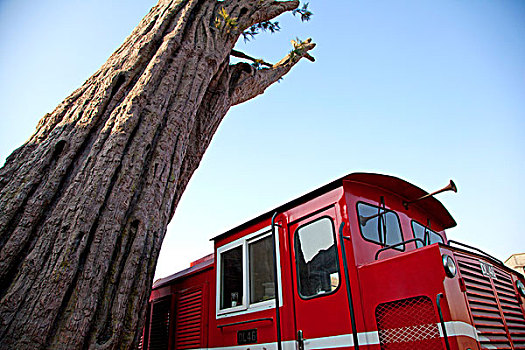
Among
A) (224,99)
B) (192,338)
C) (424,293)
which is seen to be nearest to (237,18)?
(224,99)

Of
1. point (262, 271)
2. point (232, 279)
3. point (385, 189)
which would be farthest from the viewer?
point (232, 279)

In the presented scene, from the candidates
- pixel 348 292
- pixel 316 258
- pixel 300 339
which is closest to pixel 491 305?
pixel 348 292

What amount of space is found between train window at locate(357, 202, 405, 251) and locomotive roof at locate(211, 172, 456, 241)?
0.27 m

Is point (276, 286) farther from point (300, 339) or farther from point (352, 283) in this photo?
point (352, 283)

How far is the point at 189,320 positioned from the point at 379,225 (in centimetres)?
305

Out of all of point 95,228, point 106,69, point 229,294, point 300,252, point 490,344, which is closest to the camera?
point 95,228

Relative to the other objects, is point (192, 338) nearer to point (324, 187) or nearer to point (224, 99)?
point (324, 187)

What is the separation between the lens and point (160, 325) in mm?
5277

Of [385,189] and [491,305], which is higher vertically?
[385,189]

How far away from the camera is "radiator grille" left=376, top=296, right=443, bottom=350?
2.40 metres

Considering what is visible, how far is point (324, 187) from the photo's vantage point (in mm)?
3432

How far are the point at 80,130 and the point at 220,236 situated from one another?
2.47m

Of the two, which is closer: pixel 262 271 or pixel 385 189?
pixel 385 189

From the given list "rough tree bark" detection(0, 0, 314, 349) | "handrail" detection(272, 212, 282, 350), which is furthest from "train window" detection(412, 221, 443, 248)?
"rough tree bark" detection(0, 0, 314, 349)
